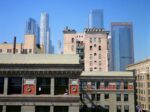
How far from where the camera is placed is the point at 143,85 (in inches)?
3661

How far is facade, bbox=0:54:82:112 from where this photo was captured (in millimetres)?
39312

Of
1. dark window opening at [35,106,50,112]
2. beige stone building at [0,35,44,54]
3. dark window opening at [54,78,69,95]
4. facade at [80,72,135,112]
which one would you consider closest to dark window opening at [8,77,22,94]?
dark window opening at [35,106,50,112]

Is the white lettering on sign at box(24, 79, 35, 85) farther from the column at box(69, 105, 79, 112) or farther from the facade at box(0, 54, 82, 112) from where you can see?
the column at box(69, 105, 79, 112)

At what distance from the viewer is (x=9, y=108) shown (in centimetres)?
3978

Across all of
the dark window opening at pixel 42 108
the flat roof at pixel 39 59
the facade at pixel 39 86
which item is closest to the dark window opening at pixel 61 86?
the facade at pixel 39 86

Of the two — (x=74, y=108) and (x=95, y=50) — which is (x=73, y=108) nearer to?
(x=74, y=108)

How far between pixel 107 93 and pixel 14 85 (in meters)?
36.6

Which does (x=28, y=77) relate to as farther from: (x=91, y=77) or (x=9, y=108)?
(x=91, y=77)

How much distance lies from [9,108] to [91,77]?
116ft

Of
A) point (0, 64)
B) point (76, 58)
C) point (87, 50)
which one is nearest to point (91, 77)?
point (76, 58)

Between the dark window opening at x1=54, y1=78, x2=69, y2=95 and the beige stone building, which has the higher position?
the beige stone building

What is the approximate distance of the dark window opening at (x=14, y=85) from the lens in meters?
40.1

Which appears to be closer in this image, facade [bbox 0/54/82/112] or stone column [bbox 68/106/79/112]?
stone column [bbox 68/106/79/112]

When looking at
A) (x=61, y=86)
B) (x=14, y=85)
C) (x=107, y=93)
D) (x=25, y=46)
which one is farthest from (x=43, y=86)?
(x=25, y=46)
